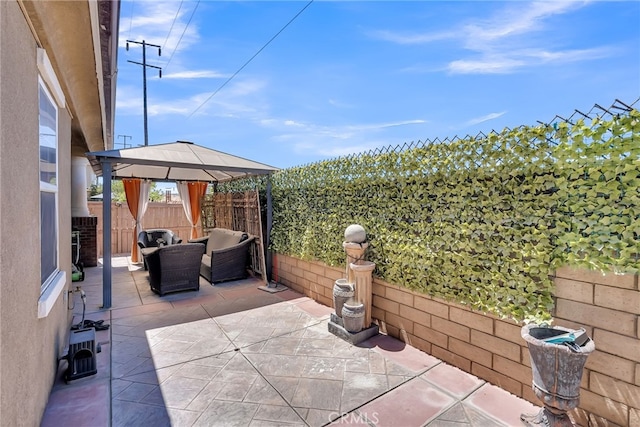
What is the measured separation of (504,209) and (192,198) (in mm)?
8797

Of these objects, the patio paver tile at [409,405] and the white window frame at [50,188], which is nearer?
the white window frame at [50,188]

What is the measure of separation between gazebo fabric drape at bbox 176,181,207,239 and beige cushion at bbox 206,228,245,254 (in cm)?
185

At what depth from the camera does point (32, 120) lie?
6.58 feet

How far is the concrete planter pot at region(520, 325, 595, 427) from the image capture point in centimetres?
194

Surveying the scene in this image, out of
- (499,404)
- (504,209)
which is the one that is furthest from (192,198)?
(499,404)

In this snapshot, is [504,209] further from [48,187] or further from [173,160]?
[173,160]

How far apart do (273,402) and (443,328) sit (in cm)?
196

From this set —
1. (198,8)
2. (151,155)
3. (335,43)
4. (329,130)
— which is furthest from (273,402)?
(329,130)

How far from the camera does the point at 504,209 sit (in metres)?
2.70

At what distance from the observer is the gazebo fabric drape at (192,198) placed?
9234 mm

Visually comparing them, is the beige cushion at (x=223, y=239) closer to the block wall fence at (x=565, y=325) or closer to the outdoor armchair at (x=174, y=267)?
the outdoor armchair at (x=174, y=267)

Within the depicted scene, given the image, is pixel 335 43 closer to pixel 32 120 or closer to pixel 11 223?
pixel 32 120

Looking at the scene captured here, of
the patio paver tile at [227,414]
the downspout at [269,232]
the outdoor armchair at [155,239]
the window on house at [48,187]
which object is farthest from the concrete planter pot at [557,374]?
the outdoor armchair at [155,239]

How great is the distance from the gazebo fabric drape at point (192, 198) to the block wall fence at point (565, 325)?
717 centimetres
